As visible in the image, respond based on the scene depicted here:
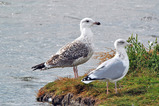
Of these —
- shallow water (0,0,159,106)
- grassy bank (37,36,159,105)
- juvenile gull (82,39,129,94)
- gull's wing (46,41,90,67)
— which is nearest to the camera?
juvenile gull (82,39,129,94)

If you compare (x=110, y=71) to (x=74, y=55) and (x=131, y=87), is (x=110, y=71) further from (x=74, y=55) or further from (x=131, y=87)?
(x=74, y=55)

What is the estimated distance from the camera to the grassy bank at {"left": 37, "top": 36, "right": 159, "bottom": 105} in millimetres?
8383

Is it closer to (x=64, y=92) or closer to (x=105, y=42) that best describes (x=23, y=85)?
(x=64, y=92)

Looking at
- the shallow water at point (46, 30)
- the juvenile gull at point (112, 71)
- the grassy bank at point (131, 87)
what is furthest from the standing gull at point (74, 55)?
the juvenile gull at point (112, 71)

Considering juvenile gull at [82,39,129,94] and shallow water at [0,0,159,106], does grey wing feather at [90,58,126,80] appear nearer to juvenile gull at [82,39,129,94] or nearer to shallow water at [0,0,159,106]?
juvenile gull at [82,39,129,94]

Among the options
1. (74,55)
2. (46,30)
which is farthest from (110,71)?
(46,30)

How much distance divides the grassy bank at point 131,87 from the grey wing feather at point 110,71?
0.46m

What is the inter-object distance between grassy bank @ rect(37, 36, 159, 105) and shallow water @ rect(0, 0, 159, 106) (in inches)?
30.0

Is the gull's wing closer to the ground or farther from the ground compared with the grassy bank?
→ farther from the ground

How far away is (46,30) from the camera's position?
1731 cm

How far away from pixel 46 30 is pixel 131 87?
8.81 metres

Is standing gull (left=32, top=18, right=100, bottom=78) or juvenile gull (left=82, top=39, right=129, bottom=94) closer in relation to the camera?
juvenile gull (left=82, top=39, right=129, bottom=94)

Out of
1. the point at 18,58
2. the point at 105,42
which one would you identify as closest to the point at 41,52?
the point at 18,58

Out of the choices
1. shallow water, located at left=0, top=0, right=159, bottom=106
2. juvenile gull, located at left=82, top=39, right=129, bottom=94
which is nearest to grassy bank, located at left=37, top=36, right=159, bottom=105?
juvenile gull, located at left=82, top=39, right=129, bottom=94
